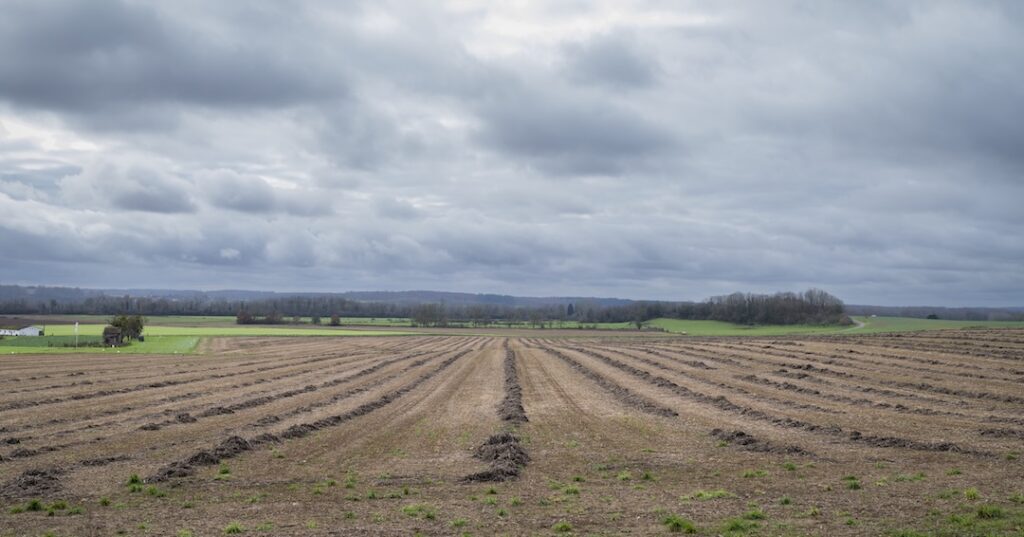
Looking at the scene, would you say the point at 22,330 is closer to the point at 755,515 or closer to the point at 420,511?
the point at 420,511

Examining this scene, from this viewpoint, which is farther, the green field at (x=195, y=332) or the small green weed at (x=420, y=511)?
the green field at (x=195, y=332)

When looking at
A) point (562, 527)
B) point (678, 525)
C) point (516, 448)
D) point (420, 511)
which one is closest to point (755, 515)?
point (678, 525)

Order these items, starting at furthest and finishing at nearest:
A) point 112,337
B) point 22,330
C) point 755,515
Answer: point 22,330 → point 112,337 → point 755,515

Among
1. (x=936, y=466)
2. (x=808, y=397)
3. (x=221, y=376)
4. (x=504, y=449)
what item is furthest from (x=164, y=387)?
(x=936, y=466)

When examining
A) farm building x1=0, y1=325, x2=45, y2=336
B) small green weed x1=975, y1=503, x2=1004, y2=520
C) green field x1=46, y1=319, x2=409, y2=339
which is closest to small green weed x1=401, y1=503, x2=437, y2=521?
small green weed x1=975, y1=503, x2=1004, y2=520

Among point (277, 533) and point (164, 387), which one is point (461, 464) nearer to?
point (277, 533)

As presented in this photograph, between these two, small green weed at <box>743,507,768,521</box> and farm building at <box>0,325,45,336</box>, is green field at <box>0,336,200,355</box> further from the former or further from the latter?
small green weed at <box>743,507,768,521</box>

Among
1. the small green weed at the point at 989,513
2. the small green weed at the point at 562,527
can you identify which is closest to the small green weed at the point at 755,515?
the small green weed at the point at 562,527

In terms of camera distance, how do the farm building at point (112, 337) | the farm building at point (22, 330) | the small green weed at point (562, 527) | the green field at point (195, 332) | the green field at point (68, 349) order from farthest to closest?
the green field at point (195, 332) < the farm building at point (22, 330) < the farm building at point (112, 337) < the green field at point (68, 349) < the small green weed at point (562, 527)

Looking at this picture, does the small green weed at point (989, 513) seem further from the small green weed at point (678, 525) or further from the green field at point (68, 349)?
the green field at point (68, 349)

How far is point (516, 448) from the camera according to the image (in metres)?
24.1

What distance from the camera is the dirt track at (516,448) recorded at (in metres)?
16.3

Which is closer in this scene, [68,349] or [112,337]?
[68,349]

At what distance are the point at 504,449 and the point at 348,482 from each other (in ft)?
17.9
